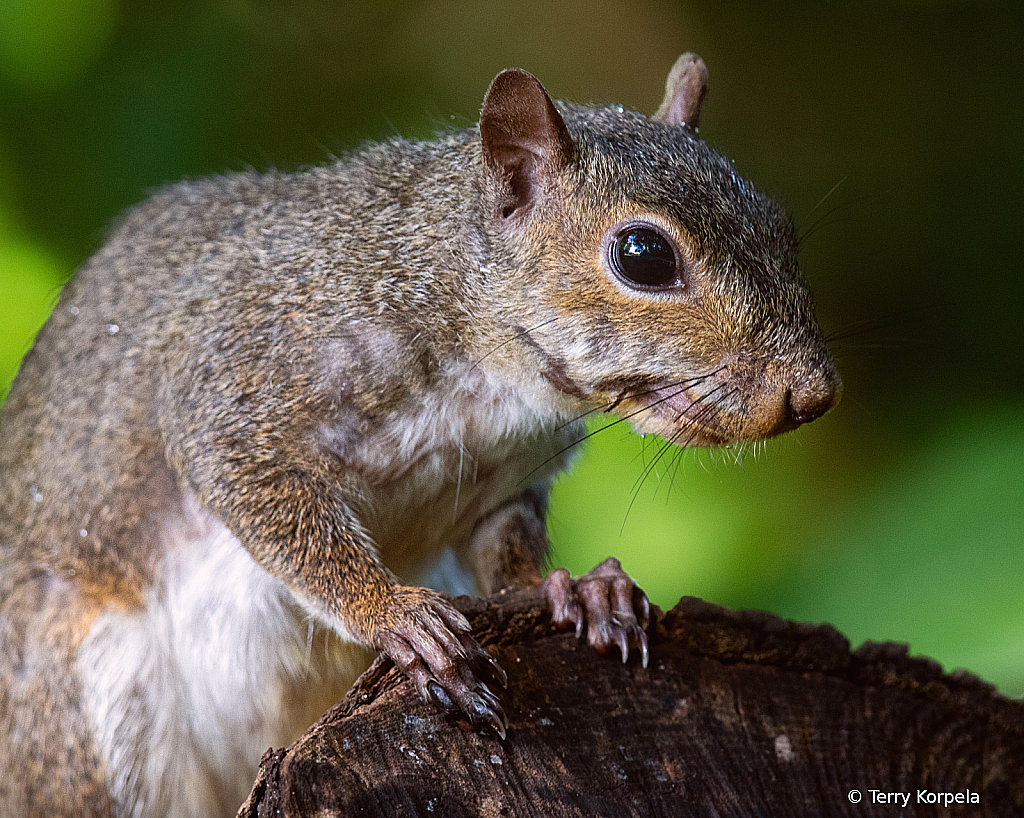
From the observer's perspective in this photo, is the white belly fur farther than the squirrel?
Yes

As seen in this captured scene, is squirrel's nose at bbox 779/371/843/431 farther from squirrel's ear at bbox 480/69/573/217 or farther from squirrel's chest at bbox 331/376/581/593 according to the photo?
squirrel's ear at bbox 480/69/573/217

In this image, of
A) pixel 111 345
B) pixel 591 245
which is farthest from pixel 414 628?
pixel 111 345

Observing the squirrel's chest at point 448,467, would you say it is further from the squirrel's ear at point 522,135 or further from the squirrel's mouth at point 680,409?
the squirrel's ear at point 522,135

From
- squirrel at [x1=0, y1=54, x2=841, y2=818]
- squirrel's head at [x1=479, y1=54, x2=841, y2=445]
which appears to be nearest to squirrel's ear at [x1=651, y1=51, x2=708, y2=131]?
squirrel at [x1=0, y1=54, x2=841, y2=818]

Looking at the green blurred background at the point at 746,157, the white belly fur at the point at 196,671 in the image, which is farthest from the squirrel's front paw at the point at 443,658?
the green blurred background at the point at 746,157

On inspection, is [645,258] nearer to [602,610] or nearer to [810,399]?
[810,399]

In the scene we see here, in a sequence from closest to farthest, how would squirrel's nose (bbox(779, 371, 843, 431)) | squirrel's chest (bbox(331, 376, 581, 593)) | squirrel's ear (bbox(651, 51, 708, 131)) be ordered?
squirrel's nose (bbox(779, 371, 843, 431)) → squirrel's chest (bbox(331, 376, 581, 593)) → squirrel's ear (bbox(651, 51, 708, 131))

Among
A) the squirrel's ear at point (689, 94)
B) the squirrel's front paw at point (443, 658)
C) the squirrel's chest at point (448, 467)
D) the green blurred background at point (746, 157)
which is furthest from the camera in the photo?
the green blurred background at point (746, 157)
